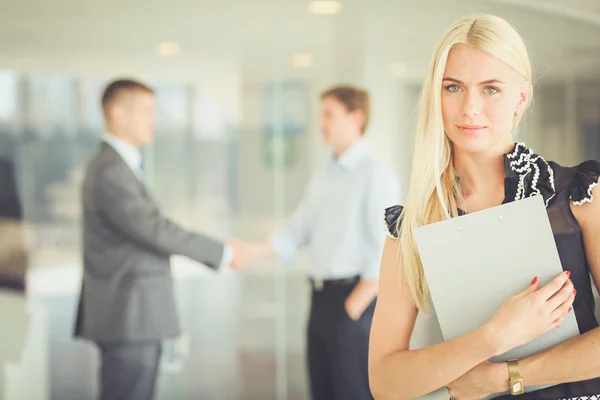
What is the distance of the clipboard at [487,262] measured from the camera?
4.46 feet

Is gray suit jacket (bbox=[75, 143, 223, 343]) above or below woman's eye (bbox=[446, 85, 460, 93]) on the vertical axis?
below

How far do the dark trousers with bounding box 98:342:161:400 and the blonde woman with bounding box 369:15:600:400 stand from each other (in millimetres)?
2621

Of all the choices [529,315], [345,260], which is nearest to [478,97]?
[529,315]

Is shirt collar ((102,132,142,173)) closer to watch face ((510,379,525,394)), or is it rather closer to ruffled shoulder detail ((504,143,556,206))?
ruffled shoulder detail ((504,143,556,206))

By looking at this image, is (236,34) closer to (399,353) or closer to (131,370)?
(131,370)

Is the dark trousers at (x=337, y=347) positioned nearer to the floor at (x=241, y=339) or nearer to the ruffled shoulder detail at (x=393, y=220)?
the floor at (x=241, y=339)

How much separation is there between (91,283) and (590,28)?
3.63 meters

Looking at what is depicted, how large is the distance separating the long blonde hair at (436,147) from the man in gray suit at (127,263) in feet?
8.69

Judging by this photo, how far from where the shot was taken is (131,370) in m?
3.94

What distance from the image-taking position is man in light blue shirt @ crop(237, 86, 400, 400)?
3805 millimetres

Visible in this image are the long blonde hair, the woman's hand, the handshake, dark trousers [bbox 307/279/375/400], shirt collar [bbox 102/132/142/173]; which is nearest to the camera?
the woman's hand

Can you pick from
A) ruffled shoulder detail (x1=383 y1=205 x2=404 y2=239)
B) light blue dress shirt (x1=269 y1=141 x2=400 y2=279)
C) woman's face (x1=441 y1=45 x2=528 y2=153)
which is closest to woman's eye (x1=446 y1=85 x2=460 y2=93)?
woman's face (x1=441 y1=45 x2=528 y2=153)

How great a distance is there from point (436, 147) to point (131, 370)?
2.90 metres

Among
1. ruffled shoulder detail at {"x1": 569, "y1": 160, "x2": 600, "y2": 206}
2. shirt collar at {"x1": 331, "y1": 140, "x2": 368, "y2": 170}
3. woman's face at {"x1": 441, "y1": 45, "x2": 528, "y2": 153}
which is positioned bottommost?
ruffled shoulder detail at {"x1": 569, "y1": 160, "x2": 600, "y2": 206}
